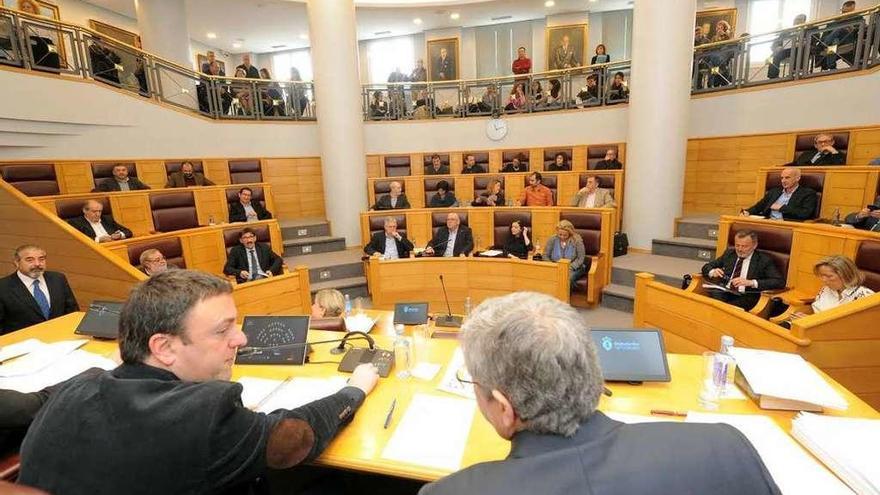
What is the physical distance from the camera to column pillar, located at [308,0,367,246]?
20.7 ft

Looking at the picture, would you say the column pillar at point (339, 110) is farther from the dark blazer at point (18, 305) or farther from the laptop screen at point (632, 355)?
the laptop screen at point (632, 355)

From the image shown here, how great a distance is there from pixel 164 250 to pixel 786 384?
16.5 feet

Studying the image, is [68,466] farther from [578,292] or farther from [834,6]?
[834,6]

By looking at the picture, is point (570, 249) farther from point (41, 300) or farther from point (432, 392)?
point (41, 300)

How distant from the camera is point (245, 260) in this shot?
15.5ft

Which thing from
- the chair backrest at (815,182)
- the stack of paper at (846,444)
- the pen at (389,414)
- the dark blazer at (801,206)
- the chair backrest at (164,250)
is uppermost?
the chair backrest at (815,182)

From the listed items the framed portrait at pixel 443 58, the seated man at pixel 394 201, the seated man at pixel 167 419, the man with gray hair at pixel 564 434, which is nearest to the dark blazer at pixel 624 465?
the man with gray hair at pixel 564 434

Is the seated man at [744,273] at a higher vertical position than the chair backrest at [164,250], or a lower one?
lower

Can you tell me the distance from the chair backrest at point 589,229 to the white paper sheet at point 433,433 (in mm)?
4006

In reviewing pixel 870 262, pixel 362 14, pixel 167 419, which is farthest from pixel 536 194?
pixel 362 14

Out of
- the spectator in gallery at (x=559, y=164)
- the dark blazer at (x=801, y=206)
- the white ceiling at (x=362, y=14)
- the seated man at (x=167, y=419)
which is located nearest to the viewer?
the seated man at (x=167, y=419)

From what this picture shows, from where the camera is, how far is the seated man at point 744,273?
11.8 feet

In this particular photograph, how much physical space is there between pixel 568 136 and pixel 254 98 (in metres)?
5.93

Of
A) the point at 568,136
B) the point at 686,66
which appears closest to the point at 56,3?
the point at 568,136
